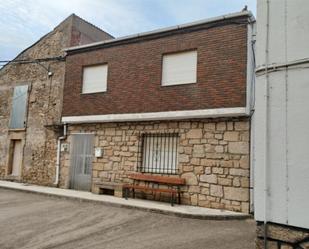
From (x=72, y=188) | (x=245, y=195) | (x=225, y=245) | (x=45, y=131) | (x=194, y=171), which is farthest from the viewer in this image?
(x=45, y=131)

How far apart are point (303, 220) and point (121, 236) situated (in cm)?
390

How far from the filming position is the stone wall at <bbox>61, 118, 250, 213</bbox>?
342 inches

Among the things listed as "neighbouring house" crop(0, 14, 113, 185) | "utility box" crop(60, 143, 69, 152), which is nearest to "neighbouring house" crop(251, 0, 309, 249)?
"utility box" crop(60, 143, 69, 152)

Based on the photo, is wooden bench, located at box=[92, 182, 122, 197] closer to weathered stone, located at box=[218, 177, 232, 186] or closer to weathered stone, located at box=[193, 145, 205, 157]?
weathered stone, located at box=[193, 145, 205, 157]

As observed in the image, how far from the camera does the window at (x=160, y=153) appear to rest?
10.1 meters

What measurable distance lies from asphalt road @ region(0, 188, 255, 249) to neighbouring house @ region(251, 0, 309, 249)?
231 centimetres

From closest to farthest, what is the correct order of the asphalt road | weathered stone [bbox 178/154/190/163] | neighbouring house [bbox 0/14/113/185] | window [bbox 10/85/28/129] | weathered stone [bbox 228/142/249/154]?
the asphalt road
weathered stone [bbox 228/142/249/154]
weathered stone [bbox 178/154/190/163]
neighbouring house [bbox 0/14/113/185]
window [bbox 10/85/28/129]

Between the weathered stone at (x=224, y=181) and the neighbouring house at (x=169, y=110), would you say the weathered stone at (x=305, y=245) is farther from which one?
the weathered stone at (x=224, y=181)

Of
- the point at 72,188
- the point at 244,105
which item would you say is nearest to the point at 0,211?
the point at 72,188

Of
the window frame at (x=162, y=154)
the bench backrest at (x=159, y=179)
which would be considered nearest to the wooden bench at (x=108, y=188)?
the bench backrest at (x=159, y=179)

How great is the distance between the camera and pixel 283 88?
3.61m

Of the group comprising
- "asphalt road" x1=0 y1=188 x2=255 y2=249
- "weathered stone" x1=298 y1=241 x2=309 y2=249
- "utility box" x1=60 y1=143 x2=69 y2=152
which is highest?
"utility box" x1=60 y1=143 x2=69 y2=152

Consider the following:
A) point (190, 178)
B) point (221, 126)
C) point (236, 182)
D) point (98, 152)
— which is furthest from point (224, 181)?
point (98, 152)

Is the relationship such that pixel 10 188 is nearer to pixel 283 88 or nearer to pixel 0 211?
pixel 0 211
